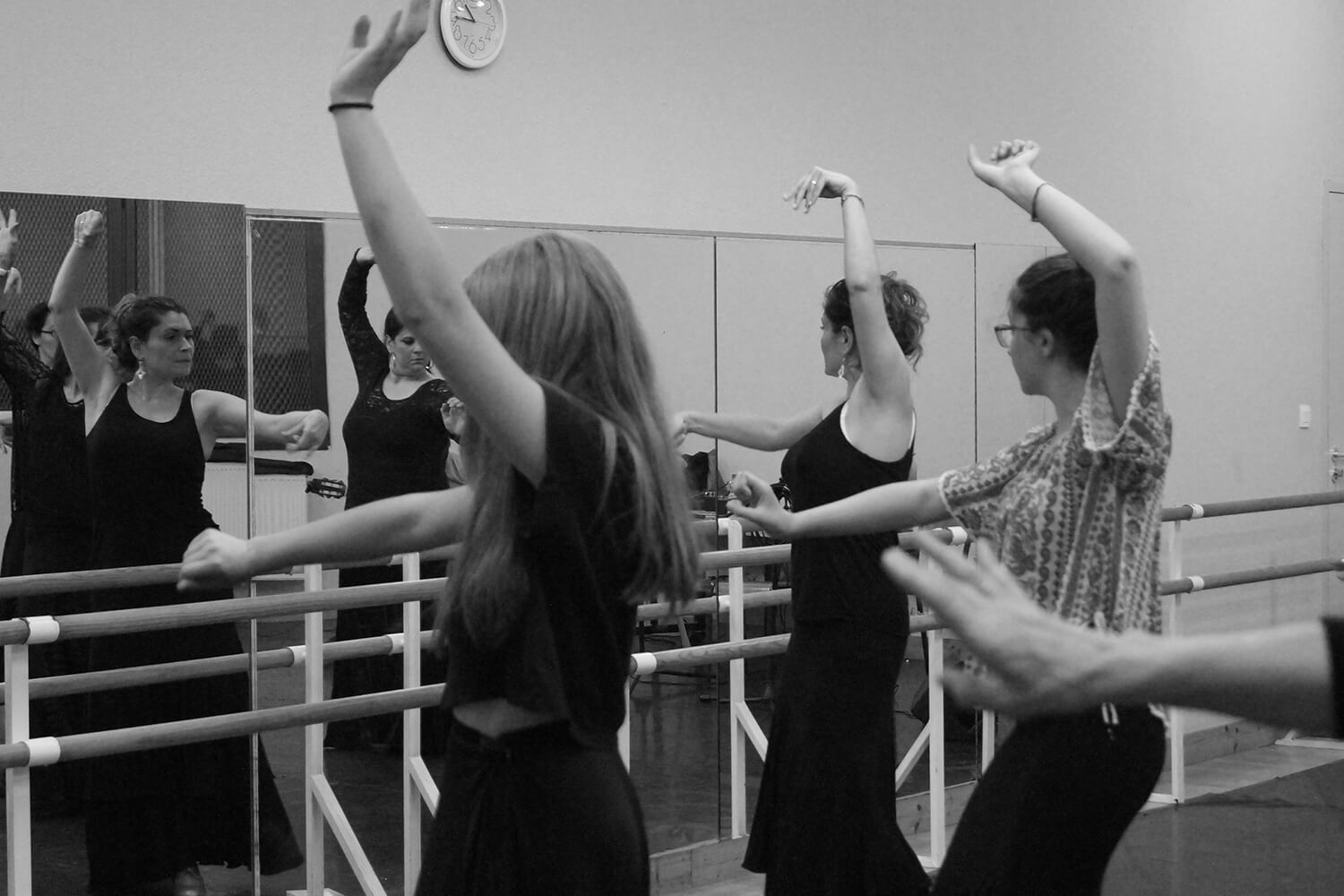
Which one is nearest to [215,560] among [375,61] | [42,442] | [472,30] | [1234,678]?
[375,61]

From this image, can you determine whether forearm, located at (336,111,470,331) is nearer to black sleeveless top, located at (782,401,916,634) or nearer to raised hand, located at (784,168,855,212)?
black sleeveless top, located at (782,401,916,634)

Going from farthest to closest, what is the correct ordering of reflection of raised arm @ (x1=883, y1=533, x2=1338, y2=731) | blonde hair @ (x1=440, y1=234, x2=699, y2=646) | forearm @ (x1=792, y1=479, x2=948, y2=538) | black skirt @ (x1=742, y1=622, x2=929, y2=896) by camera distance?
black skirt @ (x1=742, y1=622, x2=929, y2=896), forearm @ (x1=792, y1=479, x2=948, y2=538), blonde hair @ (x1=440, y1=234, x2=699, y2=646), reflection of raised arm @ (x1=883, y1=533, x2=1338, y2=731)

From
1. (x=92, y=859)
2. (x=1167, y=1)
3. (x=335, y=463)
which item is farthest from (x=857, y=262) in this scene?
(x=1167, y=1)

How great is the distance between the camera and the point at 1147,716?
1.98 m

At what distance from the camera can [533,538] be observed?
1.54 m

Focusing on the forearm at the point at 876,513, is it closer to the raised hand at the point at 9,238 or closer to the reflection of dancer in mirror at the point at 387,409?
the reflection of dancer in mirror at the point at 387,409

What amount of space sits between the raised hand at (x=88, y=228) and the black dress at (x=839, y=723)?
1631 mm

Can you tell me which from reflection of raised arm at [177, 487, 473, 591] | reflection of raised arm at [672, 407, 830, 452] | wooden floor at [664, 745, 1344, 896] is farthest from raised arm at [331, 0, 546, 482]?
wooden floor at [664, 745, 1344, 896]

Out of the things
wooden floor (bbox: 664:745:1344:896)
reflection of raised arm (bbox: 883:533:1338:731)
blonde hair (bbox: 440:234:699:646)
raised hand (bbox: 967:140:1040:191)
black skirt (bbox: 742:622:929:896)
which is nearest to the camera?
reflection of raised arm (bbox: 883:533:1338:731)

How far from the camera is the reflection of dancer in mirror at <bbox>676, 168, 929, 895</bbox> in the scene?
3004 millimetres

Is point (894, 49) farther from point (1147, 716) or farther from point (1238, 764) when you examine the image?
point (1147, 716)

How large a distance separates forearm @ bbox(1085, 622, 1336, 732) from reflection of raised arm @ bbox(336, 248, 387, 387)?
2.34m

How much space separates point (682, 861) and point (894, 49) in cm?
275

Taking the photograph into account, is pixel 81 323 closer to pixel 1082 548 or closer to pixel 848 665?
pixel 848 665
